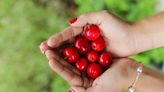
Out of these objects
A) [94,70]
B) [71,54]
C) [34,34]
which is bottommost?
[94,70]

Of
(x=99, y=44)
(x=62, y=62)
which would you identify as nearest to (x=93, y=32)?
(x=99, y=44)

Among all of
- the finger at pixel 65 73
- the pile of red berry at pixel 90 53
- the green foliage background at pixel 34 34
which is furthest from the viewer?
the green foliage background at pixel 34 34

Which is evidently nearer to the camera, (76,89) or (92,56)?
(76,89)

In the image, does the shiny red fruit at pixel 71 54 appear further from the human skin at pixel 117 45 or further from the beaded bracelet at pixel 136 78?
the beaded bracelet at pixel 136 78

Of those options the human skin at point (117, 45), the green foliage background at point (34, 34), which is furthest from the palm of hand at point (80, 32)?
the green foliage background at point (34, 34)

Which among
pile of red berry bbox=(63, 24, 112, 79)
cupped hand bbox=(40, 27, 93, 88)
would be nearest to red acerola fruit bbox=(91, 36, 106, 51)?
pile of red berry bbox=(63, 24, 112, 79)

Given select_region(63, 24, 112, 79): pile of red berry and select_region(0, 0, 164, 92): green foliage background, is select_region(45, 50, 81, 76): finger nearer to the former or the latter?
select_region(63, 24, 112, 79): pile of red berry

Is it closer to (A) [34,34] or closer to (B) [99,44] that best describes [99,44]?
(B) [99,44]
